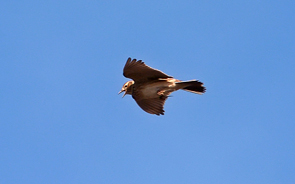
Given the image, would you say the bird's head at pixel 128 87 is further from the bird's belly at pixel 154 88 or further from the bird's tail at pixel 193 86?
the bird's tail at pixel 193 86

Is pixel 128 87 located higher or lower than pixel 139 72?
higher

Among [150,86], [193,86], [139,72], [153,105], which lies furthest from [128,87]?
[193,86]

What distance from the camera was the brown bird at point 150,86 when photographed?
14.8 m

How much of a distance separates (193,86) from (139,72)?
1763 mm

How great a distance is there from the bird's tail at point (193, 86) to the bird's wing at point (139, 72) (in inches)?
19.5

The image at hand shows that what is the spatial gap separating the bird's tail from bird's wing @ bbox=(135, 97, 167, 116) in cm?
94

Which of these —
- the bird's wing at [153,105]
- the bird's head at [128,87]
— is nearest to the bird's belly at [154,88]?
the bird's wing at [153,105]

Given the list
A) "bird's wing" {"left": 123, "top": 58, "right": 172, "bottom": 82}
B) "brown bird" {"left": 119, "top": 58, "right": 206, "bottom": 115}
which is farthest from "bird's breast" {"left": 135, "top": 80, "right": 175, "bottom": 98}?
"bird's wing" {"left": 123, "top": 58, "right": 172, "bottom": 82}

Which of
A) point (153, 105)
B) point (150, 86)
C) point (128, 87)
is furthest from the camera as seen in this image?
point (153, 105)

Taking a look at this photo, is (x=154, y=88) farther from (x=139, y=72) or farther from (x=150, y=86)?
(x=139, y=72)

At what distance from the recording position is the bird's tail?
49.9ft

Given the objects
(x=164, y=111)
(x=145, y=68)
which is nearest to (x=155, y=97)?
(x=164, y=111)

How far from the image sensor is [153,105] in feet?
53.3

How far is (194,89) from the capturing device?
51.4 ft
